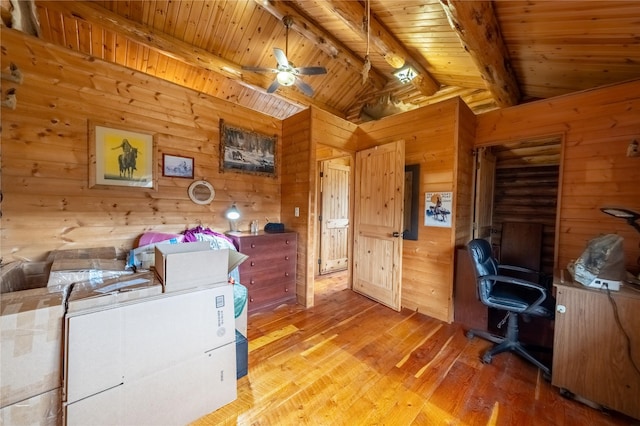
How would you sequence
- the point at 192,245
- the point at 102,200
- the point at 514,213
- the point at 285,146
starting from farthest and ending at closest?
the point at 514,213 < the point at 285,146 < the point at 102,200 < the point at 192,245

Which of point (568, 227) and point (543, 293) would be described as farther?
point (568, 227)

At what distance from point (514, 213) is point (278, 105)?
4.81 m

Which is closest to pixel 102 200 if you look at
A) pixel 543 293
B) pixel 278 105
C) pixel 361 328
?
pixel 361 328

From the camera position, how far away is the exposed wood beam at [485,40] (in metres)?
1.90

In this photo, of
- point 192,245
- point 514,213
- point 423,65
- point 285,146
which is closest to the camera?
point 192,245

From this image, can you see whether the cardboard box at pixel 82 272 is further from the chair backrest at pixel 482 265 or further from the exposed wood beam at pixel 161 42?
the exposed wood beam at pixel 161 42

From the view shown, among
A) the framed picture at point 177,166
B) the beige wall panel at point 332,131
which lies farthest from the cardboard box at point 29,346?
the beige wall panel at point 332,131

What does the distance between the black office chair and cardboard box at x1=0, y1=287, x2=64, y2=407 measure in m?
2.83

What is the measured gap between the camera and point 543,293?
6.21ft

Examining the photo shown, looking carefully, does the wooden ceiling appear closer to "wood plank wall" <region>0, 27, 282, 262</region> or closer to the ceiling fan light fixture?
"wood plank wall" <region>0, 27, 282, 262</region>

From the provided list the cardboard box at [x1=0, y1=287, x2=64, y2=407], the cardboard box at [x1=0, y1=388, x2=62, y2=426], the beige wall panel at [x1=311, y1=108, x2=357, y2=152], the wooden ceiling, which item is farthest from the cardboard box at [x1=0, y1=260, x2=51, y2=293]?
the beige wall panel at [x1=311, y1=108, x2=357, y2=152]

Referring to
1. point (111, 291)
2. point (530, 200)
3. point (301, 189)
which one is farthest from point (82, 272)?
point (530, 200)

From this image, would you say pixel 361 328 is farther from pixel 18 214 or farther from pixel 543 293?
pixel 18 214

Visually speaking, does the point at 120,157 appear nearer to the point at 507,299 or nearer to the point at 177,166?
the point at 177,166
